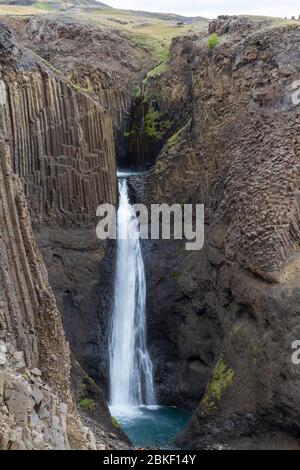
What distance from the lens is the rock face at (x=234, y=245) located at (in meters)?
20.6

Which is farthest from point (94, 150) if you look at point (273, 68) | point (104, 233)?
point (273, 68)

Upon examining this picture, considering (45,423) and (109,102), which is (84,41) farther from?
(45,423)

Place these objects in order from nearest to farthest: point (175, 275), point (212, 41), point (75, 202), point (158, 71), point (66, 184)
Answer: point (66, 184) < point (75, 202) < point (175, 275) < point (212, 41) < point (158, 71)

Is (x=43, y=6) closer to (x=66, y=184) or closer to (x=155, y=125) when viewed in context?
(x=155, y=125)

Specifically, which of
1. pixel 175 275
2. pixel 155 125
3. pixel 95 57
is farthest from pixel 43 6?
pixel 175 275

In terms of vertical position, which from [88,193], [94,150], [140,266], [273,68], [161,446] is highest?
[273,68]

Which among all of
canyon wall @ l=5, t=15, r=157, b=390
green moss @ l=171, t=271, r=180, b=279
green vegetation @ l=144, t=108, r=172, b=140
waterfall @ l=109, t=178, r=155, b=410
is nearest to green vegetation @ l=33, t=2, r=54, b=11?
green vegetation @ l=144, t=108, r=172, b=140

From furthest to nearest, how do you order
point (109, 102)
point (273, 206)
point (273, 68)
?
point (109, 102) < point (273, 68) < point (273, 206)

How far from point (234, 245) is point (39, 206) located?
23.5ft

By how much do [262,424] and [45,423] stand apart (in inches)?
402

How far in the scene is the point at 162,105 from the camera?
3005 cm

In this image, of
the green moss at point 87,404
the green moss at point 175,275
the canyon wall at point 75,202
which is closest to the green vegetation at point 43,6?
the canyon wall at point 75,202

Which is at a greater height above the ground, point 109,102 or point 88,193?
point 109,102

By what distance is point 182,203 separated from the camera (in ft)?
88.1
